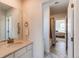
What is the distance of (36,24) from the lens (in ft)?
9.88

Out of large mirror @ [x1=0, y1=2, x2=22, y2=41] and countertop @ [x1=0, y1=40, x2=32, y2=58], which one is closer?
countertop @ [x1=0, y1=40, x2=32, y2=58]

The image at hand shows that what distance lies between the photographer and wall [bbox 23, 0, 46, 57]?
2.97 meters

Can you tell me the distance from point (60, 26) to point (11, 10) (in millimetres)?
10275

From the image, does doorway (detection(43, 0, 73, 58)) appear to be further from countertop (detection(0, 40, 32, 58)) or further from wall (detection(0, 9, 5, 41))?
wall (detection(0, 9, 5, 41))

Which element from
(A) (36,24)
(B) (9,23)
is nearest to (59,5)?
(A) (36,24)

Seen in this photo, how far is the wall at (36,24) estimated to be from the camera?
9.75ft

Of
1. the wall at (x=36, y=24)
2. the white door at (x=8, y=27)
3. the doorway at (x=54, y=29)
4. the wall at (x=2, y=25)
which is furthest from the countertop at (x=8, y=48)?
the doorway at (x=54, y=29)

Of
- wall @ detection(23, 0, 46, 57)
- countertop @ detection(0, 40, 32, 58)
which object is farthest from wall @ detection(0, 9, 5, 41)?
wall @ detection(23, 0, 46, 57)

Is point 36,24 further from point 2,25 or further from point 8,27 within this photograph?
point 2,25

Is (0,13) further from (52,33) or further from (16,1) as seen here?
(52,33)

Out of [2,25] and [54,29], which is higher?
[2,25]

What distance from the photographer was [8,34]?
2779 mm

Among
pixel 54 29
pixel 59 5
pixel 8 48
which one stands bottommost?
pixel 8 48

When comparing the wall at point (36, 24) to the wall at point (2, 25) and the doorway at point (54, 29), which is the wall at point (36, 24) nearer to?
the doorway at point (54, 29)
